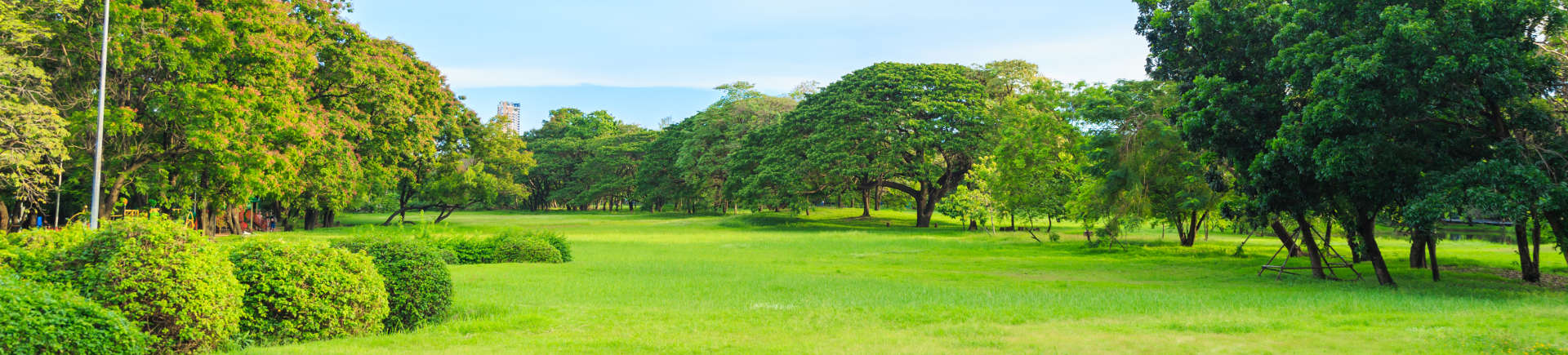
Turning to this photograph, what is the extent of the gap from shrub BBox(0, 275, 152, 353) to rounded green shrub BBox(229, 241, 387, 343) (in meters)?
1.02

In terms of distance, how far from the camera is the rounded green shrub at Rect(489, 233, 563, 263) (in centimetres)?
1922

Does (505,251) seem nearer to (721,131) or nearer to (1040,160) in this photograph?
(1040,160)

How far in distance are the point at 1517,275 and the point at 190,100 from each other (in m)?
30.9

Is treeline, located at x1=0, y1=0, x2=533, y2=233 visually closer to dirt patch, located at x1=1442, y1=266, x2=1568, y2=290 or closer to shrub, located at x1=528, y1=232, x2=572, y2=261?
→ shrub, located at x1=528, y1=232, x2=572, y2=261

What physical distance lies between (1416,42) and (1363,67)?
0.70 metres

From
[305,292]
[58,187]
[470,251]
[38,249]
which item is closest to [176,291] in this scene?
[305,292]

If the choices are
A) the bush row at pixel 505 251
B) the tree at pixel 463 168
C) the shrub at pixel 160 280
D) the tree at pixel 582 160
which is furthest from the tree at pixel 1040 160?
the tree at pixel 582 160

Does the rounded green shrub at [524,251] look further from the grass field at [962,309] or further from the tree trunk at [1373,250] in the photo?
the tree trunk at [1373,250]

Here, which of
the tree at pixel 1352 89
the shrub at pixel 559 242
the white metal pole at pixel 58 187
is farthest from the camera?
the white metal pole at pixel 58 187

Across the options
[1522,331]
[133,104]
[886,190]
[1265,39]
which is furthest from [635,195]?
[1522,331]

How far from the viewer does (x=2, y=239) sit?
23.1 ft

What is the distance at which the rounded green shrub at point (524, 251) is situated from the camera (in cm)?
1922

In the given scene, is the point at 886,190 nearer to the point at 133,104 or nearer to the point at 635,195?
the point at 635,195

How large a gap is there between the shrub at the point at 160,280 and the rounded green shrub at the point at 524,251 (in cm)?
1221
